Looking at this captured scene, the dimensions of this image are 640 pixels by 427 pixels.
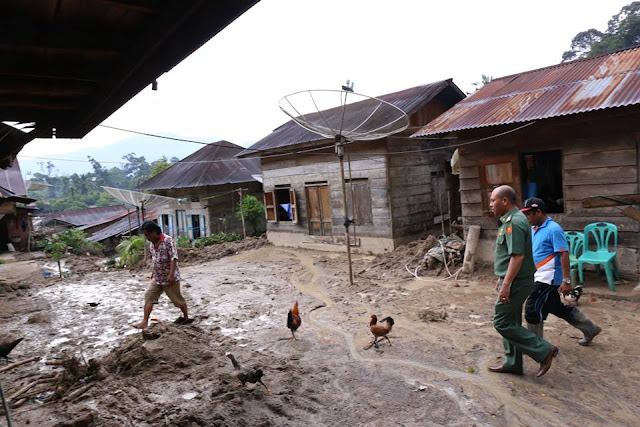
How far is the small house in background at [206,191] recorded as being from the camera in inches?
770

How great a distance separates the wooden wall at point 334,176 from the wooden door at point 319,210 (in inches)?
7.9

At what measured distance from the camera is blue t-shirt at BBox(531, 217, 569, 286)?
419 cm

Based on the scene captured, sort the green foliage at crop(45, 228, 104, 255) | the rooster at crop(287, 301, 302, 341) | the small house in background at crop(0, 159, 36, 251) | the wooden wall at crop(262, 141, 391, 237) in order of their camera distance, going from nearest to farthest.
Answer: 1. the rooster at crop(287, 301, 302, 341)
2. the wooden wall at crop(262, 141, 391, 237)
3. the green foliage at crop(45, 228, 104, 255)
4. the small house in background at crop(0, 159, 36, 251)

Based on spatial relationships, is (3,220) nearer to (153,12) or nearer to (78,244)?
(78,244)

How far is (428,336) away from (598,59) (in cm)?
771

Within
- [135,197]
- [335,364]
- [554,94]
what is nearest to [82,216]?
[135,197]

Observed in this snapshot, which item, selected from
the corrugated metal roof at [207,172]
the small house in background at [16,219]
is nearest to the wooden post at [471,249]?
the corrugated metal roof at [207,172]

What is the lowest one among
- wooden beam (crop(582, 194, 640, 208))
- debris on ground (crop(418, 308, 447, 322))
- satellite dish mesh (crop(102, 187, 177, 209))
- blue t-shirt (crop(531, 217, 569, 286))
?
debris on ground (crop(418, 308, 447, 322))

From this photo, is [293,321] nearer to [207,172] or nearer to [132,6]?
[132,6]

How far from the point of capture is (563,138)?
7535mm

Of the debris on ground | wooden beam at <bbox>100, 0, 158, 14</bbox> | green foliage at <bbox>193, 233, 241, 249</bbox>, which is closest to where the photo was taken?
wooden beam at <bbox>100, 0, 158, 14</bbox>

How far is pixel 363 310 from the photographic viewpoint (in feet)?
22.7

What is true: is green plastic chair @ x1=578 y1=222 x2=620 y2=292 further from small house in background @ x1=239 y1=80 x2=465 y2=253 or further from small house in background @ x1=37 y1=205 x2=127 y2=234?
small house in background @ x1=37 y1=205 x2=127 y2=234

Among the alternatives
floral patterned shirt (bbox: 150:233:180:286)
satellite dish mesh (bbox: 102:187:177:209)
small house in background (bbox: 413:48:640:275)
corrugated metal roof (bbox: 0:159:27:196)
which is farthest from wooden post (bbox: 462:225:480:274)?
corrugated metal roof (bbox: 0:159:27:196)
